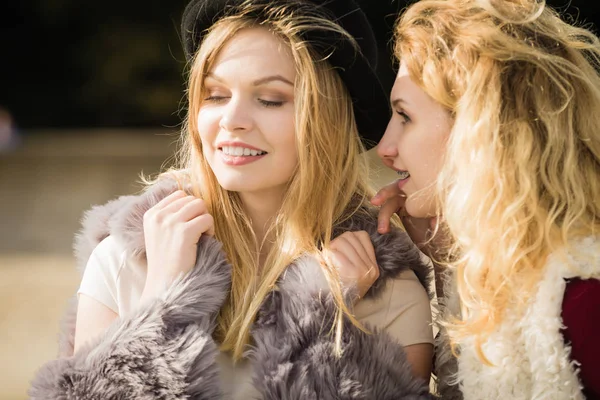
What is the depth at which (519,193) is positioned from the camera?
71.4 inches

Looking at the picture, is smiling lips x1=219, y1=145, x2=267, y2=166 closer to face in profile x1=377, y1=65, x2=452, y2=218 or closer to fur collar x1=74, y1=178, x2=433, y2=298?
fur collar x1=74, y1=178, x2=433, y2=298

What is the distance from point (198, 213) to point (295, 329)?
417 millimetres

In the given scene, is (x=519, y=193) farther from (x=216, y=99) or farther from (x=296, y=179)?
(x=216, y=99)

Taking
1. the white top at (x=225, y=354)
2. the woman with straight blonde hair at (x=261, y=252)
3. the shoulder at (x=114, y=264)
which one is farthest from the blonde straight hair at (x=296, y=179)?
the shoulder at (x=114, y=264)

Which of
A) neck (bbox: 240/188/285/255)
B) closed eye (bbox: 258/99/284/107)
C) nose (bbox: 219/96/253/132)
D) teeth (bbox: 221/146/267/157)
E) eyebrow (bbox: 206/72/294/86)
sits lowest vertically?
neck (bbox: 240/188/285/255)

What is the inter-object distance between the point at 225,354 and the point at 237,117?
1.99 ft

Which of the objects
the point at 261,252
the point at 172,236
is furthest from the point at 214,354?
the point at 261,252

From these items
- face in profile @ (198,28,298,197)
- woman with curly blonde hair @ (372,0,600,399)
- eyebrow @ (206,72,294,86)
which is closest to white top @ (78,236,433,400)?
woman with curly blonde hair @ (372,0,600,399)

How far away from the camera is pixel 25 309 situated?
496 centimetres

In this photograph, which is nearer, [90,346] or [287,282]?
[90,346]

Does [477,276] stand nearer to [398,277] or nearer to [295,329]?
[398,277]

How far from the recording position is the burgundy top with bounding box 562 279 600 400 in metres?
1.69

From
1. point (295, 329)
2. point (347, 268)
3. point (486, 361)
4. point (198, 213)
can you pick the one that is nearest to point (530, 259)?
point (486, 361)

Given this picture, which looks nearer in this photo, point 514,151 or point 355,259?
point 514,151
